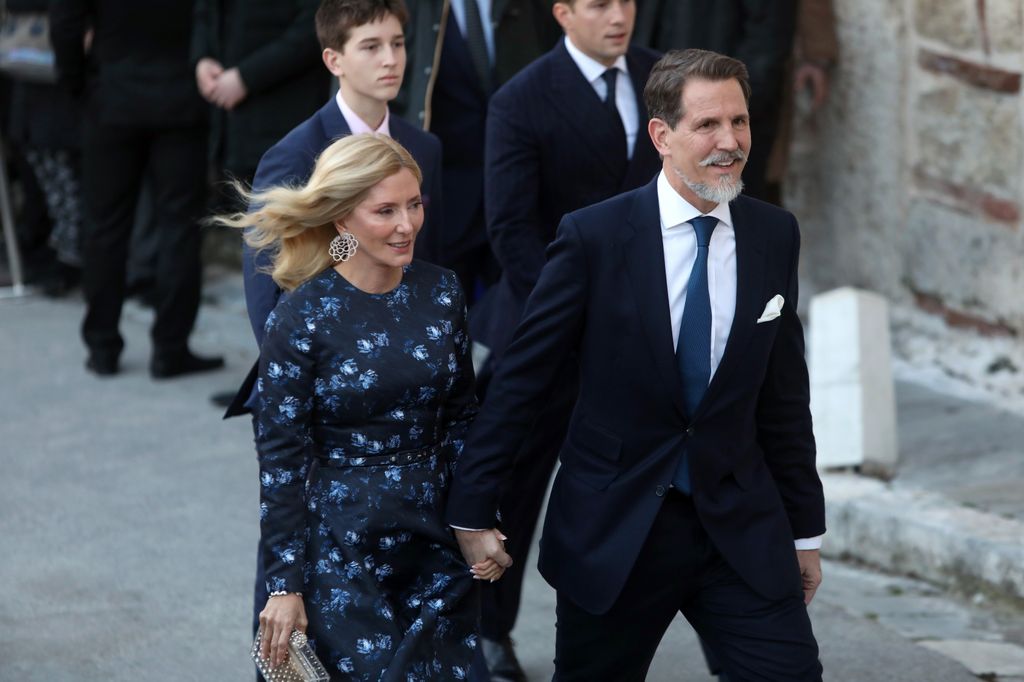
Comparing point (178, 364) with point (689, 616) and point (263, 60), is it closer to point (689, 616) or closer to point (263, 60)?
point (263, 60)

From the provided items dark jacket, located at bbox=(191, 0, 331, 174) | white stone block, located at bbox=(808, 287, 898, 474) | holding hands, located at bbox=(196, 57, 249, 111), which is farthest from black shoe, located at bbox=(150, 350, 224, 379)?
white stone block, located at bbox=(808, 287, 898, 474)

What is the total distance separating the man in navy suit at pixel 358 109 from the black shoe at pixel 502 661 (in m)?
1.01

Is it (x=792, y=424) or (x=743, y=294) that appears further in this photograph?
(x=792, y=424)

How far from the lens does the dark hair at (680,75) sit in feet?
12.0

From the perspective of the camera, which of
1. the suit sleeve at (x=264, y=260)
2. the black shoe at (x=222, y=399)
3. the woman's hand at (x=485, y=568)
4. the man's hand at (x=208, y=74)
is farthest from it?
the black shoe at (x=222, y=399)

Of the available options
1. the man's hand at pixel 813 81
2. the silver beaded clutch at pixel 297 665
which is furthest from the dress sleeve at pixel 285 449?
the man's hand at pixel 813 81

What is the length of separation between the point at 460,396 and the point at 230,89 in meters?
3.97

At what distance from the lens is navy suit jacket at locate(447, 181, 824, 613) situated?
12.0 feet

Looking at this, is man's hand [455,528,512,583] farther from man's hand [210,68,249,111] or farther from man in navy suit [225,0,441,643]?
man's hand [210,68,249,111]

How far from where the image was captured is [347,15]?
466 centimetres

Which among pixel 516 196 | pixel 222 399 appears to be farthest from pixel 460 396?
pixel 222 399

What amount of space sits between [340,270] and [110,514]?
3.05 m

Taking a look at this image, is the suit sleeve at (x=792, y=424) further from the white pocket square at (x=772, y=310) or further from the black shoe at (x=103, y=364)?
the black shoe at (x=103, y=364)

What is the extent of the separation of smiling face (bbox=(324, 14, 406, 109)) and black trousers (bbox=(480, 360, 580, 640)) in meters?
0.92
